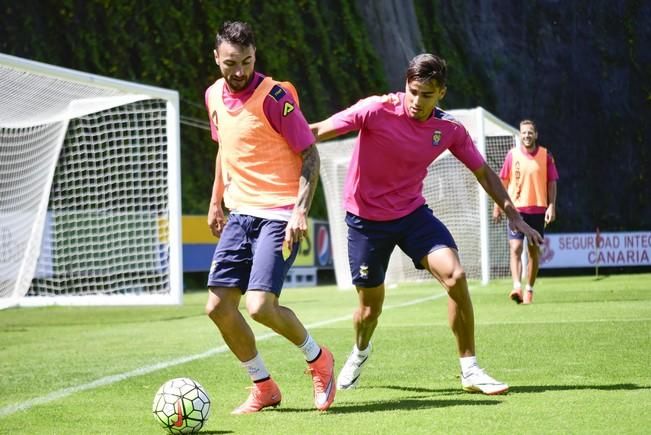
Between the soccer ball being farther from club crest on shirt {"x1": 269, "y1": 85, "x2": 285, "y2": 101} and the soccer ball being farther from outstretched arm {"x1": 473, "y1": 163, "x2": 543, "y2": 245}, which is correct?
outstretched arm {"x1": 473, "y1": 163, "x2": 543, "y2": 245}

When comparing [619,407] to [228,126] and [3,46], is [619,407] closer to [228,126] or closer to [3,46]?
[228,126]

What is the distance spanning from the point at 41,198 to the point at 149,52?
14364 mm

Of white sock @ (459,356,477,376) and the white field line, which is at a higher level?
white sock @ (459,356,477,376)

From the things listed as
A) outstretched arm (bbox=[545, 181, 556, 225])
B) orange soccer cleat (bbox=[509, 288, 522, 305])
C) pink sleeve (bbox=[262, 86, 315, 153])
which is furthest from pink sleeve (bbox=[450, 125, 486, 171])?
outstretched arm (bbox=[545, 181, 556, 225])

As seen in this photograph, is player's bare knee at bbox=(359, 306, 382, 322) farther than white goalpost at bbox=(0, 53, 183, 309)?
No

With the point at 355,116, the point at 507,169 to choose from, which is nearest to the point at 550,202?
the point at 507,169

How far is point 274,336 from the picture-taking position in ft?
37.8

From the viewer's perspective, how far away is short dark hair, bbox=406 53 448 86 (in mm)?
6609

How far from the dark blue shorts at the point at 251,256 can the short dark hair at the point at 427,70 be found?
1191mm

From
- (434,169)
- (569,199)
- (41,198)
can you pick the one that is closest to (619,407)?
(41,198)

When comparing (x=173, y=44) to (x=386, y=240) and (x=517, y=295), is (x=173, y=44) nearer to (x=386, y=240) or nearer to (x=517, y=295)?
(x=517, y=295)

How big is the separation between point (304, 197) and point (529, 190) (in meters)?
10.1

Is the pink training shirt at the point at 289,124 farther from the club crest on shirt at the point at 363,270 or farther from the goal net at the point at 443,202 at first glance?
the goal net at the point at 443,202

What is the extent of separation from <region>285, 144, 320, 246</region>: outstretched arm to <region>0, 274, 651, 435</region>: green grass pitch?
3.23 ft
